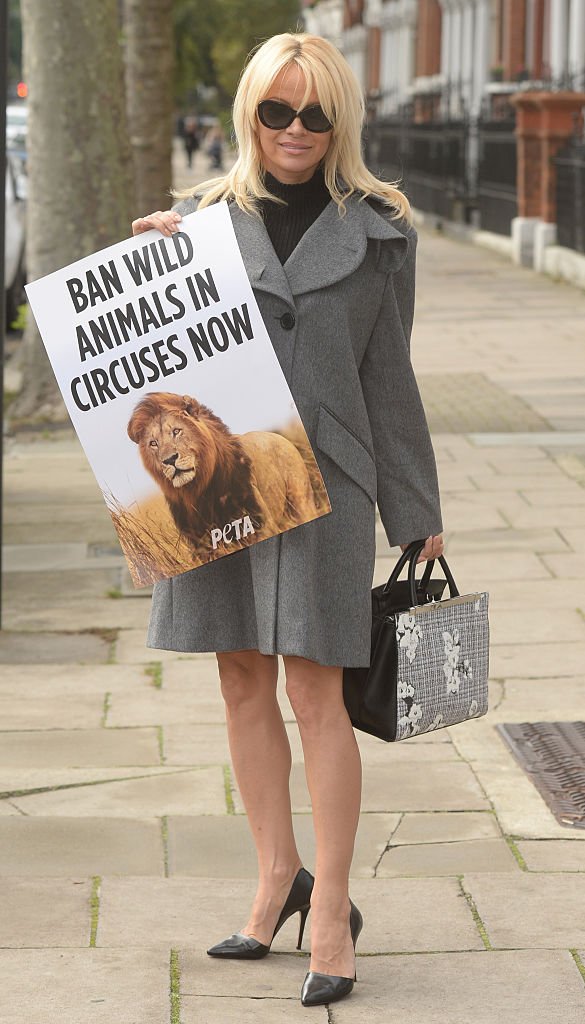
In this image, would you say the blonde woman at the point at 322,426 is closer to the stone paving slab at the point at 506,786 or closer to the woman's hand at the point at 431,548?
the woman's hand at the point at 431,548

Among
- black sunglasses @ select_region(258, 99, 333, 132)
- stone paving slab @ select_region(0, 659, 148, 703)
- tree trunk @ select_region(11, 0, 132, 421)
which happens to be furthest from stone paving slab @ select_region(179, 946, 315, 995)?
tree trunk @ select_region(11, 0, 132, 421)

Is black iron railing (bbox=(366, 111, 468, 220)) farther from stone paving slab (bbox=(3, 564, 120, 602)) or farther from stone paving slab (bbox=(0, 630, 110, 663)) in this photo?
stone paving slab (bbox=(0, 630, 110, 663))

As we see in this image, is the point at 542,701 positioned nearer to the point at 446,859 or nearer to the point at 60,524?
the point at 446,859

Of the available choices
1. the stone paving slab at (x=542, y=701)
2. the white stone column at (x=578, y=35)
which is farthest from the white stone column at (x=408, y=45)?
the stone paving slab at (x=542, y=701)

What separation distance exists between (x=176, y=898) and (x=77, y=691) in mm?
1913

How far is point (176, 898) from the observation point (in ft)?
13.3

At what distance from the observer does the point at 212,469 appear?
3.49m

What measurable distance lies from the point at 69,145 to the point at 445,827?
A: 822 cm

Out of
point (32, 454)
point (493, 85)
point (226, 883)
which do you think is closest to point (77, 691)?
point (226, 883)

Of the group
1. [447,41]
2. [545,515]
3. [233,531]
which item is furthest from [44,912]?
[447,41]

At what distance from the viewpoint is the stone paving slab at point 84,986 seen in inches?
133

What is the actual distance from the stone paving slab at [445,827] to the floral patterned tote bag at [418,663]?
Result: 92cm

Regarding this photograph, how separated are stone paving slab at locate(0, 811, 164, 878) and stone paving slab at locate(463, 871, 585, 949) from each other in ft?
2.61

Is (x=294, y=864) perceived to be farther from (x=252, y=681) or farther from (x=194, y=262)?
(x=194, y=262)
